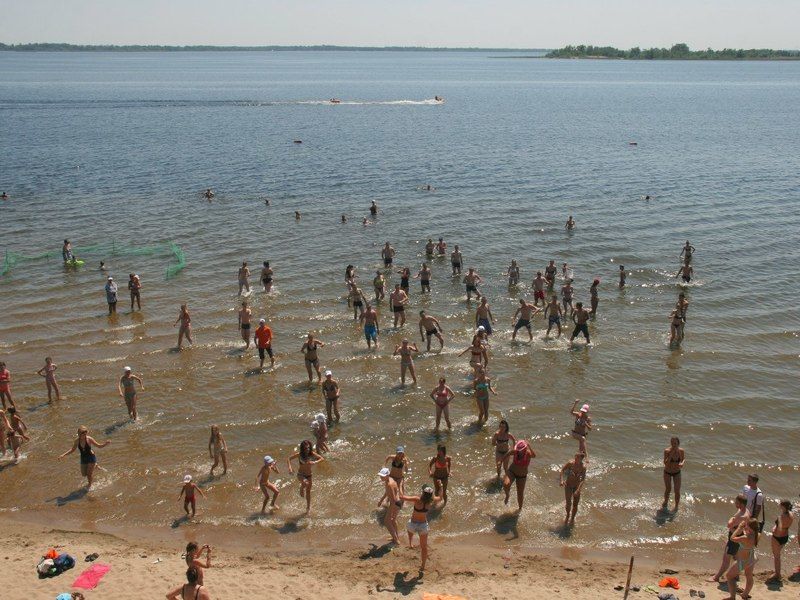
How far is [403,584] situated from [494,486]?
351cm

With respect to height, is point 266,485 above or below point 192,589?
below

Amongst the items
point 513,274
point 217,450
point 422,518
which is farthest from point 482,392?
point 513,274

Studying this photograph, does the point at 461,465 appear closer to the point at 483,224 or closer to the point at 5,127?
the point at 483,224

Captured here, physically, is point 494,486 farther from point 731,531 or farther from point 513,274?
point 513,274

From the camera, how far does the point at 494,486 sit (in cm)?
1465

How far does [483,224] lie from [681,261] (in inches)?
413

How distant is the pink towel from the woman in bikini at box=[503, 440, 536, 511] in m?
7.17

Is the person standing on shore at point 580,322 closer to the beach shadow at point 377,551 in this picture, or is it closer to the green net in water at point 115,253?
the beach shadow at point 377,551

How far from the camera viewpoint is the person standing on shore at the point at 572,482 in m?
13.1

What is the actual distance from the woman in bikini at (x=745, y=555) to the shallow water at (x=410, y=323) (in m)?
1.91

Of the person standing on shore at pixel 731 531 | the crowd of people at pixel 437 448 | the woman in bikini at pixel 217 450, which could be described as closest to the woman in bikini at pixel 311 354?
the crowd of people at pixel 437 448

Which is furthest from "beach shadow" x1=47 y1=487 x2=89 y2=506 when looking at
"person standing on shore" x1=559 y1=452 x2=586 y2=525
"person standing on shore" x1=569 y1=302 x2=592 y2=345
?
"person standing on shore" x1=569 y1=302 x2=592 y2=345

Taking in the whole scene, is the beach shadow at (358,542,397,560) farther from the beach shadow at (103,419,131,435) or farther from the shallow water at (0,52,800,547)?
the beach shadow at (103,419,131,435)

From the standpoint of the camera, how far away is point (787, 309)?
24.8 m
